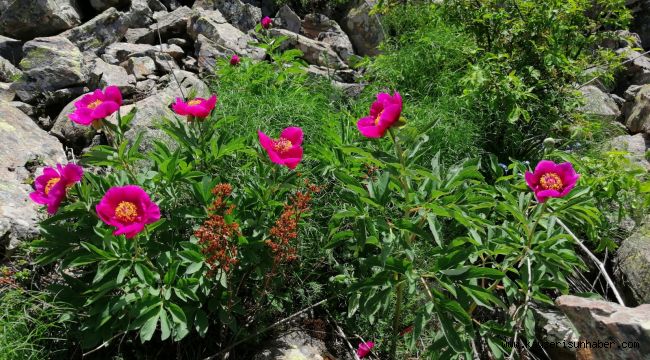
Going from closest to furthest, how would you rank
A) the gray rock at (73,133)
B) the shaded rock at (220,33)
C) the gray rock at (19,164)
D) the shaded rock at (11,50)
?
1. the gray rock at (19,164)
2. the gray rock at (73,133)
3. the shaded rock at (11,50)
4. the shaded rock at (220,33)

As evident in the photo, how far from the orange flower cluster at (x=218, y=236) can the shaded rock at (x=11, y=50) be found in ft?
16.1

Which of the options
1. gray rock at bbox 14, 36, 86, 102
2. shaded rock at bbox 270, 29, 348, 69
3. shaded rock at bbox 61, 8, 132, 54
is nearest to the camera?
gray rock at bbox 14, 36, 86, 102

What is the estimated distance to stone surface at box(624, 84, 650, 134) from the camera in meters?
5.10

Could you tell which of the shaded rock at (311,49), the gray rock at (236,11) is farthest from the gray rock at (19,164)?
the gray rock at (236,11)

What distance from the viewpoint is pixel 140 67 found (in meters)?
5.24

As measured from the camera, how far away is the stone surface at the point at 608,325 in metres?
1.96

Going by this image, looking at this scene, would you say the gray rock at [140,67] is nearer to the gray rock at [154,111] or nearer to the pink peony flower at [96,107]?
the gray rock at [154,111]

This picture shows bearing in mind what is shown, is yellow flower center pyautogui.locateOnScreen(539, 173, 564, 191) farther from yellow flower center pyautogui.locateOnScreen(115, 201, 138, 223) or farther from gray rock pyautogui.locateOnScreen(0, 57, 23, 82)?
gray rock pyautogui.locateOnScreen(0, 57, 23, 82)

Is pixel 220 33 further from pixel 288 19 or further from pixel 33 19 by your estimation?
pixel 33 19

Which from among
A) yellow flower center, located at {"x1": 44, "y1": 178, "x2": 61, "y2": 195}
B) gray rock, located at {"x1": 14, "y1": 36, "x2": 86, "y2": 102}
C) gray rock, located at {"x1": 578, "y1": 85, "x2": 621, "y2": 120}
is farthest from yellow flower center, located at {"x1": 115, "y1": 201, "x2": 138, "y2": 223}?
gray rock, located at {"x1": 578, "y1": 85, "x2": 621, "y2": 120}

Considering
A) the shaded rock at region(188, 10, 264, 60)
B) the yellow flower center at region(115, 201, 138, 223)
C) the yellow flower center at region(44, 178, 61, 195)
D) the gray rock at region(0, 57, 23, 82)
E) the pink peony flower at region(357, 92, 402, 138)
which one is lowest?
the gray rock at region(0, 57, 23, 82)

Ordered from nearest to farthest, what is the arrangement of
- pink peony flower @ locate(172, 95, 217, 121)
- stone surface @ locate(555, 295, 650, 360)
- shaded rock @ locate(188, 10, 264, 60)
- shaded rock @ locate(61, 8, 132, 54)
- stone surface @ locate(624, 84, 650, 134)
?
1. stone surface @ locate(555, 295, 650, 360)
2. pink peony flower @ locate(172, 95, 217, 121)
3. stone surface @ locate(624, 84, 650, 134)
4. shaded rock @ locate(188, 10, 264, 60)
5. shaded rock @ locate(61, 8, 132, 54)

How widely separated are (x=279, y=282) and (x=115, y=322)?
76cm

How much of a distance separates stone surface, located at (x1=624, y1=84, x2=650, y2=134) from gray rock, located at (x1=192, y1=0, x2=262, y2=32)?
4892 millimetres
